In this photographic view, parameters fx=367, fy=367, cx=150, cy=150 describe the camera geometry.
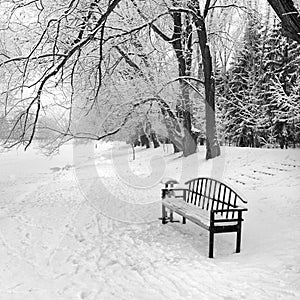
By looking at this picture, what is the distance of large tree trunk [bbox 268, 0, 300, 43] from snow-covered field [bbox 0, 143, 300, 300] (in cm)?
301

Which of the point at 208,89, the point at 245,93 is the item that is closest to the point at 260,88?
the point at 245,93

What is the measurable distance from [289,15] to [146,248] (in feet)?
13.1

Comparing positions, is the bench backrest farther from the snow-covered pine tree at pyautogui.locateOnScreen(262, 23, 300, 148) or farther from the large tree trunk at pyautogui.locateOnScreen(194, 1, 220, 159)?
the snow-covered pine tree at pyautogui.locateOnScreen(262, 23, 300, 148)

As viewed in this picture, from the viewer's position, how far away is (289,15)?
507 centimetres

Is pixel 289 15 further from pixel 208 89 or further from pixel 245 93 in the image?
pixel 245 93

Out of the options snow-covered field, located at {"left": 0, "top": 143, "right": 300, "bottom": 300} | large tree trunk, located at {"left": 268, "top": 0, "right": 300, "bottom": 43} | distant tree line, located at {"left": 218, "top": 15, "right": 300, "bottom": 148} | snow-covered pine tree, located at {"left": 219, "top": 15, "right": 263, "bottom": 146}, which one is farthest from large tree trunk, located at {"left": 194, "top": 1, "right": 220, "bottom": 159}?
snow-covered pine tree, located at {"left": 219, "top": 15, "right": 263, "bottom": 146}

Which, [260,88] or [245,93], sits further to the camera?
[245,93]

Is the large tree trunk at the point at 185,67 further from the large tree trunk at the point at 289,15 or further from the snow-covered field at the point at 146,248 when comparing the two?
the large tree trunk at the point at 289,15

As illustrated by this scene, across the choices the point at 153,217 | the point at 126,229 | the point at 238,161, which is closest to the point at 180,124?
the point at 238,161

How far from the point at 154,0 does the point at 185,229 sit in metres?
7.66

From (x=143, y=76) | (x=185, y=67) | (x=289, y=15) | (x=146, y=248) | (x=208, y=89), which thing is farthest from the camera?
(x=185, y=67)

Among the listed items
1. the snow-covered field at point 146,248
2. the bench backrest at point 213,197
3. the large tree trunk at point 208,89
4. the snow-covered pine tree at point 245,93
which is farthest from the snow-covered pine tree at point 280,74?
the bench backrest at point 213,197

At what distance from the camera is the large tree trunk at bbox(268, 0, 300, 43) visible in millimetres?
5059

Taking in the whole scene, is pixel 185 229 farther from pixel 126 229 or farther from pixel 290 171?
pixel 290 171
